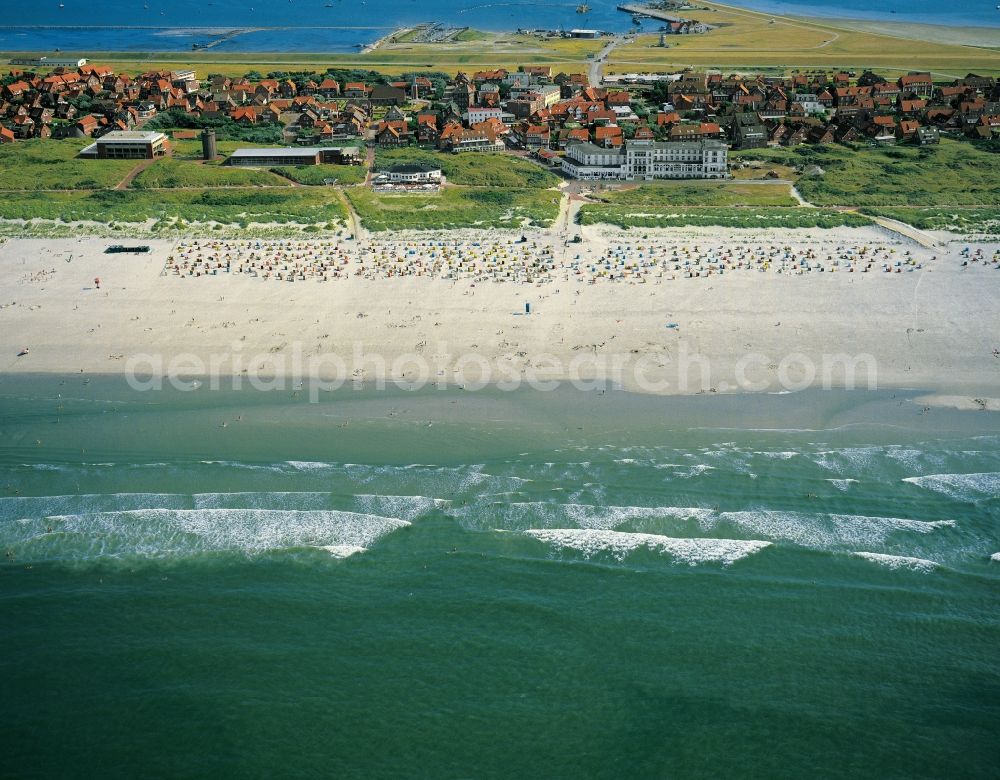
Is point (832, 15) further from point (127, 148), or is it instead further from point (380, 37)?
point (127, 148)

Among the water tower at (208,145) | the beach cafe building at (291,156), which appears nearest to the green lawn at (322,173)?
the beach cafe building at (291,156)

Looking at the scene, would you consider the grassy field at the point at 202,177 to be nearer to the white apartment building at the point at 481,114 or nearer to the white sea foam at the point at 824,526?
the white apartment building at the point at 481,114

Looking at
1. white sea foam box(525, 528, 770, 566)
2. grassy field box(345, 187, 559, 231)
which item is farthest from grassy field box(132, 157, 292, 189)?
white sea foam box(525, 528, 770, 566)

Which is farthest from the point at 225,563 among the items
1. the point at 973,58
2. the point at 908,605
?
the point at 973,58

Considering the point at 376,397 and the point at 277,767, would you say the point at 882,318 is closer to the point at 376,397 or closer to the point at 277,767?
the point at 376,397

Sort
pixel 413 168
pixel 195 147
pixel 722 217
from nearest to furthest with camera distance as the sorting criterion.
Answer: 1. pixel 722 217
2. pixel 413 168
3. pixel 195 147

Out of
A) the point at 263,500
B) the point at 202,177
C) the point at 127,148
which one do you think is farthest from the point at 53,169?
the point at 263,500
